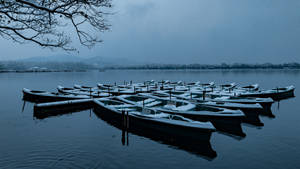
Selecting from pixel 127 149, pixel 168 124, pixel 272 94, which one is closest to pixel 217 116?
pixel 168 124

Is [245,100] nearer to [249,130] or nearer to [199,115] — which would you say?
[249,130]

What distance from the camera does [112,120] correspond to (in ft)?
70.7

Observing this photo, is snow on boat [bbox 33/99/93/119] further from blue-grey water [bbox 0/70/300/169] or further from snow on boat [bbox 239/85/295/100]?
snow on boat [bbox 239/85/295/100]

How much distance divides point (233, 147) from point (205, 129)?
9.14 feet

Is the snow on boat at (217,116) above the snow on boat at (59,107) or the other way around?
above

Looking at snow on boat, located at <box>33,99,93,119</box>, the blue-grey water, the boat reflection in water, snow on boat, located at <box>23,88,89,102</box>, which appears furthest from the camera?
snow on boat, located at <box>23,88,89,102</box>

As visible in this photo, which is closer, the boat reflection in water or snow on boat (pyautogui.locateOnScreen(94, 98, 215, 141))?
the boat reflection in water

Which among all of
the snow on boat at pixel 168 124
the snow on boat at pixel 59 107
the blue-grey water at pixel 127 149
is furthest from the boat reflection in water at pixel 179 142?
the snow on boat at pixel 59 107

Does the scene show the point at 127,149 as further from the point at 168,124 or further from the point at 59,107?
the point at 59,107

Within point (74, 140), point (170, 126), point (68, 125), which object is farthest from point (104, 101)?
point (170, 126)

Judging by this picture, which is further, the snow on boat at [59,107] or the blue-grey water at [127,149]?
the snow on boat at [59,107]

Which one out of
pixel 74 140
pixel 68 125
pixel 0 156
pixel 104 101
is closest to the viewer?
pixel 0 156

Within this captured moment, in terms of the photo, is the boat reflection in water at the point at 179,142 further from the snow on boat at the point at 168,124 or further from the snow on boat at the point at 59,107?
the snow on boat at the point at 59,107

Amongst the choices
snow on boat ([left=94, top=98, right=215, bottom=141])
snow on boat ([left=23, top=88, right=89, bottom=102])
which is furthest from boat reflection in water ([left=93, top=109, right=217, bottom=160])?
snow on boat ([left=23, top=88, right=89, bottom=102])
